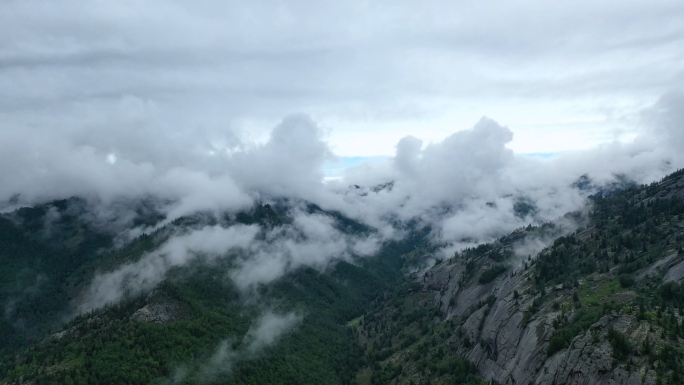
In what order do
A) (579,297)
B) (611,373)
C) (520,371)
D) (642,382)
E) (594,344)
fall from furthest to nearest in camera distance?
(579,297) → (520,371) → (594,344) → (611,373) → (642,382)

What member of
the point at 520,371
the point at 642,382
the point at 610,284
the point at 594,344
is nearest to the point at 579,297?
the point at 610,284

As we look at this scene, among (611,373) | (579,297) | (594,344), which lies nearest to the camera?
(611,373)

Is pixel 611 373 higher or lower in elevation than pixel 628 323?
lower

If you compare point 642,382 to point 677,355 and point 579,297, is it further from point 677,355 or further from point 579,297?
point 579,297

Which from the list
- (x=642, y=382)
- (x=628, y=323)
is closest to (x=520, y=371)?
(x=628, y=323)

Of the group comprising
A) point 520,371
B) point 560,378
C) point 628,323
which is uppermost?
point 628,323

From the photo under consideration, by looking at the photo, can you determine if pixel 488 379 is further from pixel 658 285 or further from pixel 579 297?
pixel 658 285

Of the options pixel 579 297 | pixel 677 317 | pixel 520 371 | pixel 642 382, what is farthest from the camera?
pixel 579 297

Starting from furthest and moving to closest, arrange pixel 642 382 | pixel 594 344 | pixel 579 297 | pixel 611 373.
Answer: pixel 579 297, pixel 594 344, pixel 611 373, pixel 642 382

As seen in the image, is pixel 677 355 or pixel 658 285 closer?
pixel 677 355
